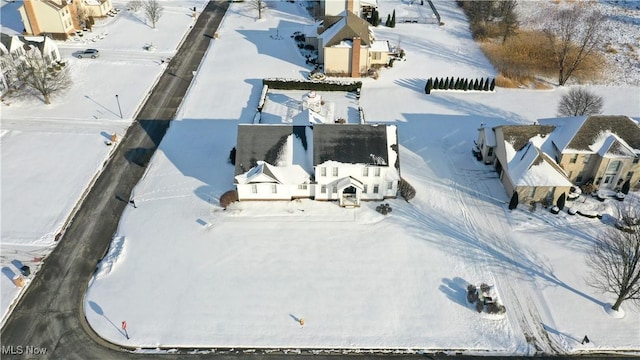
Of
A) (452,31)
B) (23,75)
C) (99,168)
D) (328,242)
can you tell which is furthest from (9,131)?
(452,31)

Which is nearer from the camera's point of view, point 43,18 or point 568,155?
point 568,155

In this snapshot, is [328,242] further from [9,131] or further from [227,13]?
[227,13]

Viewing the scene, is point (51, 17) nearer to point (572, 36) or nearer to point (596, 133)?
point (596, 133)

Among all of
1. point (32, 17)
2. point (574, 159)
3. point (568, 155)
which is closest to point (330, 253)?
point (568, 155)

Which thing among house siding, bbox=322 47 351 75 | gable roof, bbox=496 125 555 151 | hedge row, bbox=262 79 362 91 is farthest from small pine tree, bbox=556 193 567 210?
house siding, bbox=322 47 351 75

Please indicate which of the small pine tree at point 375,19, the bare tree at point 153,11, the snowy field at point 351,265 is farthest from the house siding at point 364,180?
the bare tree at point 153,11

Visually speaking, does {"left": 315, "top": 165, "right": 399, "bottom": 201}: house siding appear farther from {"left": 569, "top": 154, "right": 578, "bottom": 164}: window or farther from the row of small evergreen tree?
the row of small evergreen tree

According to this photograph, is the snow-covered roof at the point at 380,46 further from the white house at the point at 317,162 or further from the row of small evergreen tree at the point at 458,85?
the white house at the point at 317,162
